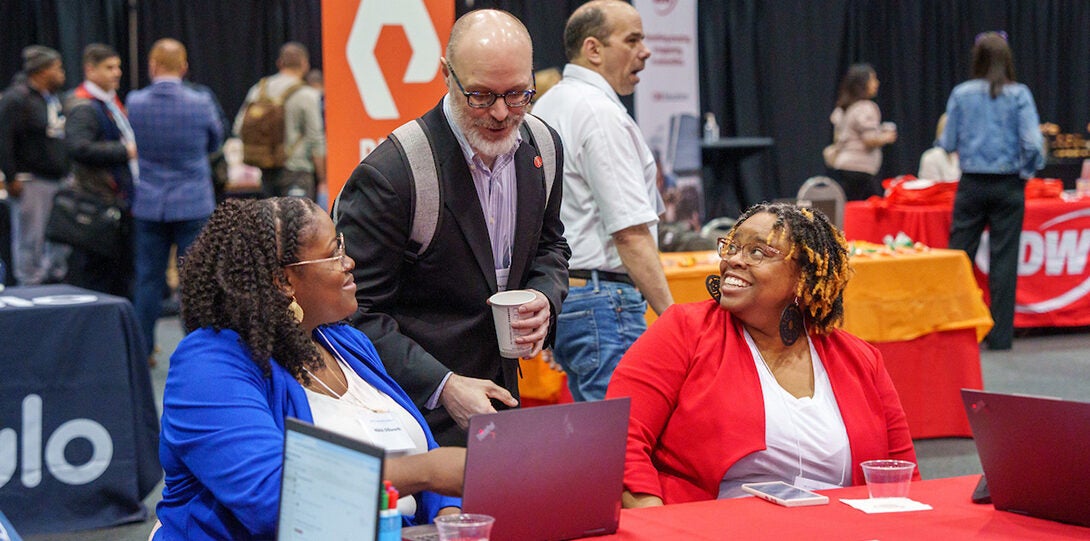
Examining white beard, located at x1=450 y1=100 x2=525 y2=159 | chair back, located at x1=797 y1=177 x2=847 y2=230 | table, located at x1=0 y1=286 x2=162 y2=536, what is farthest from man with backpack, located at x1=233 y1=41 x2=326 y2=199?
white beard, located at x1=450 y1=100 x2=525 y2=159

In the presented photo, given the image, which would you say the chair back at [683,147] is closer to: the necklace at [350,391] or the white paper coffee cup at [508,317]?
the white paper coffee cup at [508,317]

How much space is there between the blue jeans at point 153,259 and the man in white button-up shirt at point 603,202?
310 cm

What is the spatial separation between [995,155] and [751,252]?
4.38m

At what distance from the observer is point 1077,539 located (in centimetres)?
186

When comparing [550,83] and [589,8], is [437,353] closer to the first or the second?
[589,8]

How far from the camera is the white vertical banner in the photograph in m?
8.80

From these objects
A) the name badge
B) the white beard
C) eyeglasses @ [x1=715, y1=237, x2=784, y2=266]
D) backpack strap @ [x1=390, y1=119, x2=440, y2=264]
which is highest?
the white beard

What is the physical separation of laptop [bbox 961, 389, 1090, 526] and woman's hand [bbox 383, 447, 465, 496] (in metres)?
0.83

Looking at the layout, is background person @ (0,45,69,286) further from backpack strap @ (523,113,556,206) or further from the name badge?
the name badge

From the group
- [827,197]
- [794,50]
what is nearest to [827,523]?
[827,197]

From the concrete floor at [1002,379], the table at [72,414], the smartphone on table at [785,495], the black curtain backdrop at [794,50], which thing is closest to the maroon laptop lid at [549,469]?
the smartphone on table at [785,495]

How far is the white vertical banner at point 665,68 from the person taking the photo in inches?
346

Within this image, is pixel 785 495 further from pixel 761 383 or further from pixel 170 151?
pixel 170 151

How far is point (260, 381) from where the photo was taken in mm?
1845
